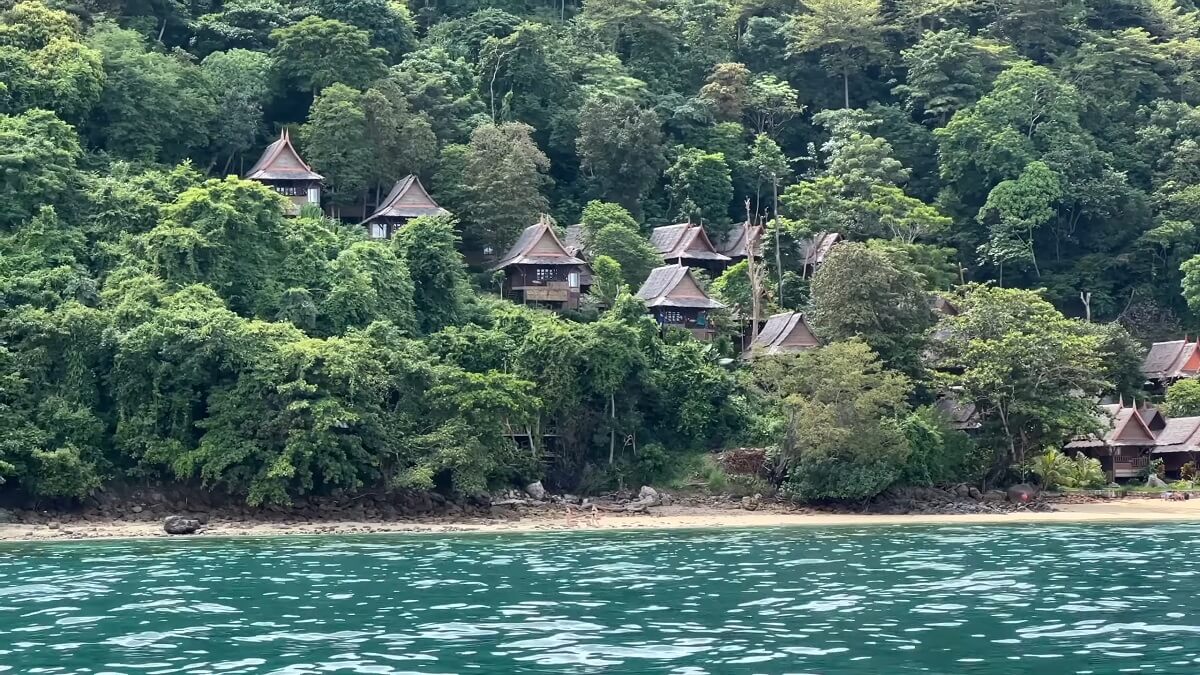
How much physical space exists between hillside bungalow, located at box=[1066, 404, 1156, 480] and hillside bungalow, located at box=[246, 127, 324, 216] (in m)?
32.1

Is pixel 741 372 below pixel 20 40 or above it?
below

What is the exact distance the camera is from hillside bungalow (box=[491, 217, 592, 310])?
184ft

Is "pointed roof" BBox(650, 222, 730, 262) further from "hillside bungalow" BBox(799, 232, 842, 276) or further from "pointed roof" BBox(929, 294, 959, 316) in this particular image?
"pointed roof" BBox(929, 294, 959, 316)

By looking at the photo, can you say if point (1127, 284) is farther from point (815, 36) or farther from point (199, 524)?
point (199, 524)

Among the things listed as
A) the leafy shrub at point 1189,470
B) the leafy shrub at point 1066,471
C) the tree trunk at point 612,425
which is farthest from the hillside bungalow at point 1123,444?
the tree trunk at point 612,425

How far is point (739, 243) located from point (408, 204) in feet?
54.4

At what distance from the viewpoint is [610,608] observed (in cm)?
2161

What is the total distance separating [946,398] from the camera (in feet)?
172

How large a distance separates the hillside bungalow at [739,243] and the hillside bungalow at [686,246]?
4.95ft

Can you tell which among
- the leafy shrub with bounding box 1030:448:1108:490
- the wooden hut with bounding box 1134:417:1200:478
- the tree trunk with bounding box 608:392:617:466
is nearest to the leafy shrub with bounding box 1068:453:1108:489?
the leafy shrub with bounding box 1030:448:1108:490

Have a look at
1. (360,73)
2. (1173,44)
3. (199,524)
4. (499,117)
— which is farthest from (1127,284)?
(199,524)

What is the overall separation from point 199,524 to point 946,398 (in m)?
27.8

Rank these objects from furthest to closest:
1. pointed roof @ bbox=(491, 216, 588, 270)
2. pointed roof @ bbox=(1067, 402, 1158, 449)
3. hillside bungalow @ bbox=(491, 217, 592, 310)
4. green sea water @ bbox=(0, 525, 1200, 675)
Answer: hillside bungalow @ bbox=(491, 217, 592, 310), pointed roof @ bbox=(491, 216, 588, 270), pointed roof @ bbox=(1067, 402, 1158, 449), green sea water @ bbox=(0, 525, 1200, 675)

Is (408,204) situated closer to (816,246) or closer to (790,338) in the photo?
(790,338)
